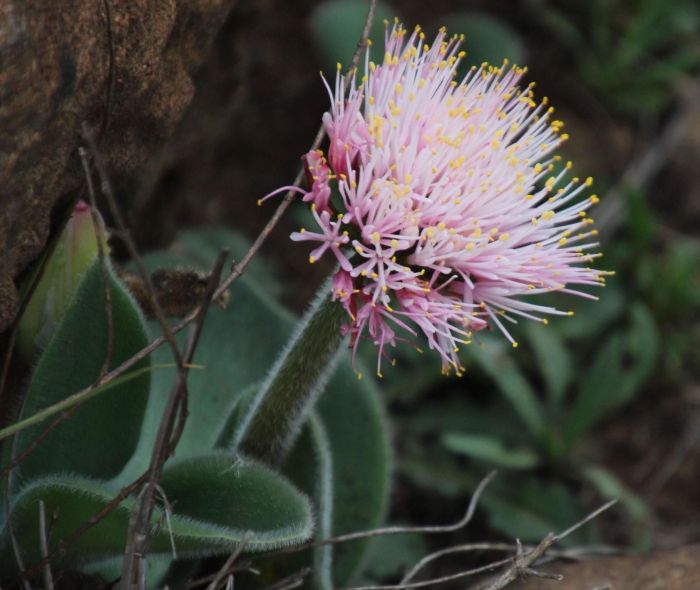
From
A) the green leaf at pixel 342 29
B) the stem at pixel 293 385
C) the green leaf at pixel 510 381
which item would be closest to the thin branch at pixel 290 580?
the stem at pixel 293 385

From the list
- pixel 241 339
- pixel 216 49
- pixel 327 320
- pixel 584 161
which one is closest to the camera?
pixel 327 320

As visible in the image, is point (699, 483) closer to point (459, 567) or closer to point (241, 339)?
point (459, 567)

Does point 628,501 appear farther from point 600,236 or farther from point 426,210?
point 426,210

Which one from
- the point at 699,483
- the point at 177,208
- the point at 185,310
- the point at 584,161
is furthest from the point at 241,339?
the point at 584,161

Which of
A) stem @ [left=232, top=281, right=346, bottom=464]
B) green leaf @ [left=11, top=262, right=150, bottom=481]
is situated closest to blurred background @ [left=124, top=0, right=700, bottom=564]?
green leaf @ [left=11, top=262, right=150, bottom=481]

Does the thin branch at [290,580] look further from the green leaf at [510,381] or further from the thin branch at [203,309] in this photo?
the green leaf at [510,381]
